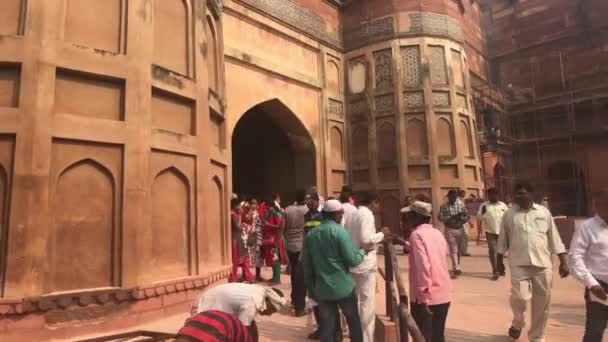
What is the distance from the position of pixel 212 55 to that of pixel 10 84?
346cm

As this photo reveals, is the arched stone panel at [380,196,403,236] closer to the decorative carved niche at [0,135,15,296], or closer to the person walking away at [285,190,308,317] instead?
the person walking away at [285,190,308,317]

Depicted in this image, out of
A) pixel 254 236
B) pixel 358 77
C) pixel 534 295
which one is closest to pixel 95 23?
pixel 254 236

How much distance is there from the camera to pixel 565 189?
1853 cm

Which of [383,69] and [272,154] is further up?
[383,69]

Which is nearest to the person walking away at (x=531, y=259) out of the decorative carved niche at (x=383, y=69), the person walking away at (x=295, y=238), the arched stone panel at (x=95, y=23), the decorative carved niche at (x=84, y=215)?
the person walking away at (x=295, y=238)

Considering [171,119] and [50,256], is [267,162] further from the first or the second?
[50,256]

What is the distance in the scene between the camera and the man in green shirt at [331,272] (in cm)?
331

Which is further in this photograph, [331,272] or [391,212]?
[391,212]

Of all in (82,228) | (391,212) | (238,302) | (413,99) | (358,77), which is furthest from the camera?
(358,77)

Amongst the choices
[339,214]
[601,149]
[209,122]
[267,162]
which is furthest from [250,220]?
[601,149]

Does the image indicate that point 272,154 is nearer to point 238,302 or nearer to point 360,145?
point 360,145

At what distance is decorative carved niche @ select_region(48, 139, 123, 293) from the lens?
14.7 ft

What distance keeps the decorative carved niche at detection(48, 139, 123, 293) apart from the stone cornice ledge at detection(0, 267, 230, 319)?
0.11 metres

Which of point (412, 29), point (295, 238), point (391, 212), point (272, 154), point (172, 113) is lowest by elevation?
point (295, 238)
